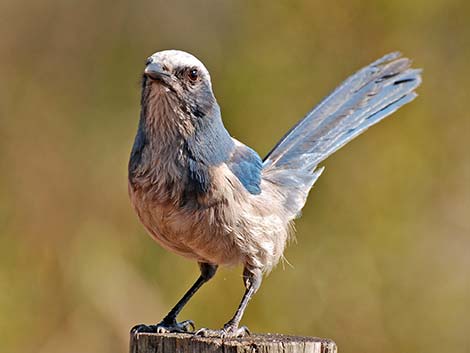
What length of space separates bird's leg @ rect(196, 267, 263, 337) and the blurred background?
1.81 metres

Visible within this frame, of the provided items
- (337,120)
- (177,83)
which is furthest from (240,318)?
(337,120)

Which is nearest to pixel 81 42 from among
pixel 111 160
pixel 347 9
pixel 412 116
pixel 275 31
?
pixel 111 160

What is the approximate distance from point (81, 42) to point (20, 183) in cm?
113

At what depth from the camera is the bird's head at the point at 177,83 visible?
4766mm

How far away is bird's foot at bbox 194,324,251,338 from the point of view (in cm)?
458

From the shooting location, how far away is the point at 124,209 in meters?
7.25

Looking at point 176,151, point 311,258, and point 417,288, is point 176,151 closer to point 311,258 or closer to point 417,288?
point 311,258

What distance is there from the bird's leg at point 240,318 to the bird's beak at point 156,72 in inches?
42.9

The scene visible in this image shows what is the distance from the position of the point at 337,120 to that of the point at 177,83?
5.27 feet

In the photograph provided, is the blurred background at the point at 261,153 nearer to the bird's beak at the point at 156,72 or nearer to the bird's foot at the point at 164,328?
the bird's foot at the point at 164,328

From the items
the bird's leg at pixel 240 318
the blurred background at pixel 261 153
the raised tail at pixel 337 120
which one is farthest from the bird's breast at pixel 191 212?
the blurred background at pixel 261 153

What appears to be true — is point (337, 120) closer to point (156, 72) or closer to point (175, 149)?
point (175, 149)

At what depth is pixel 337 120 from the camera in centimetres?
617

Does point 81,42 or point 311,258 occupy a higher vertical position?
point 81,42
